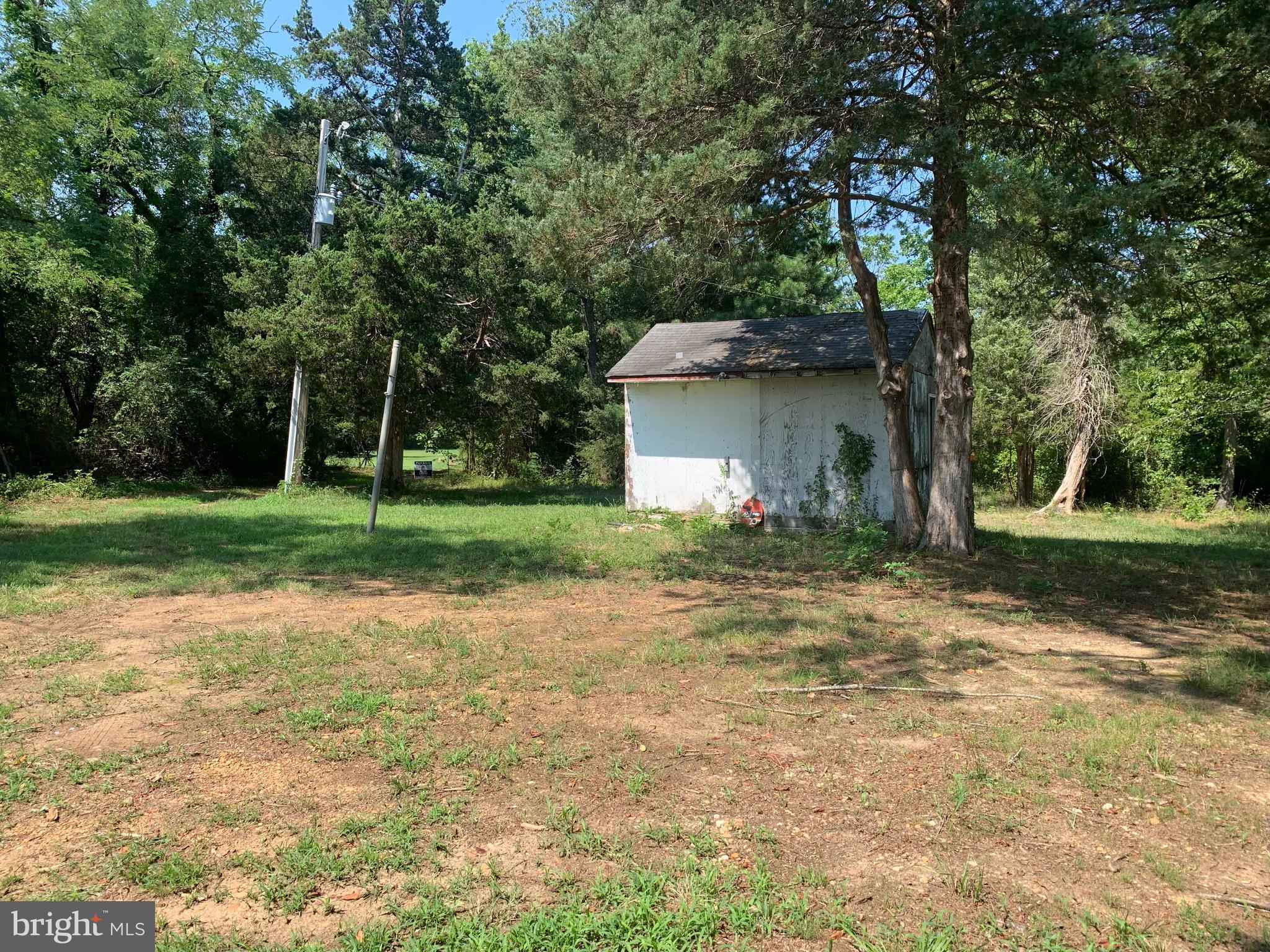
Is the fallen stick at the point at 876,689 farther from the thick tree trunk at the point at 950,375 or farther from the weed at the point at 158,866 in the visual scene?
the thick tree trunk at the point at 950,375

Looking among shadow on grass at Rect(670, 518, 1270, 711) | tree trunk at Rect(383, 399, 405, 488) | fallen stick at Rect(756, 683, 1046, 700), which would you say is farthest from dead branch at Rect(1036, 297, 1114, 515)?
fallen stick at Rect(756, 683, 1046, 700)

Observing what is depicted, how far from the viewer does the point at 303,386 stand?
2002cm

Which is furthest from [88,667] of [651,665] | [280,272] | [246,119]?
[246,119]

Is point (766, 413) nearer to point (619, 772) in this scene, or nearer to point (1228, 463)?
point (619, 772)

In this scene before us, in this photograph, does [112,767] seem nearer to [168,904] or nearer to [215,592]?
[168,904]

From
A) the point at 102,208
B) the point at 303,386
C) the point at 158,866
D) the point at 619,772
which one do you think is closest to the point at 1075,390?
the point at 303,386

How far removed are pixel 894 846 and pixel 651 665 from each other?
282 centimetres

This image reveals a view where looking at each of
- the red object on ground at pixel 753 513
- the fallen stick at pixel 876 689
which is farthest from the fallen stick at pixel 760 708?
the red object on ground at pixel 753 513

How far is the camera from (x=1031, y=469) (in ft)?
80.5

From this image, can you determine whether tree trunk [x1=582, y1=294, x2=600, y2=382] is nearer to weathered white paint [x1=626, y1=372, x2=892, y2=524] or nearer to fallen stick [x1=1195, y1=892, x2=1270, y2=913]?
weathered white paint [x1=626, y1=372, x2=892, y2=524]

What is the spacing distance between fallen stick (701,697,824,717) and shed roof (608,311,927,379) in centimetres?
906

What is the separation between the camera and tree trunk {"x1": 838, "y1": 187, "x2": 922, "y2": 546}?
11.8 m

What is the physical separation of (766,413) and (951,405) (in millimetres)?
4059

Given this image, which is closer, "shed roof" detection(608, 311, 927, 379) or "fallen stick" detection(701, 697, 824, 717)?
"fallen stick" detection(701, 697, 824, 717)
